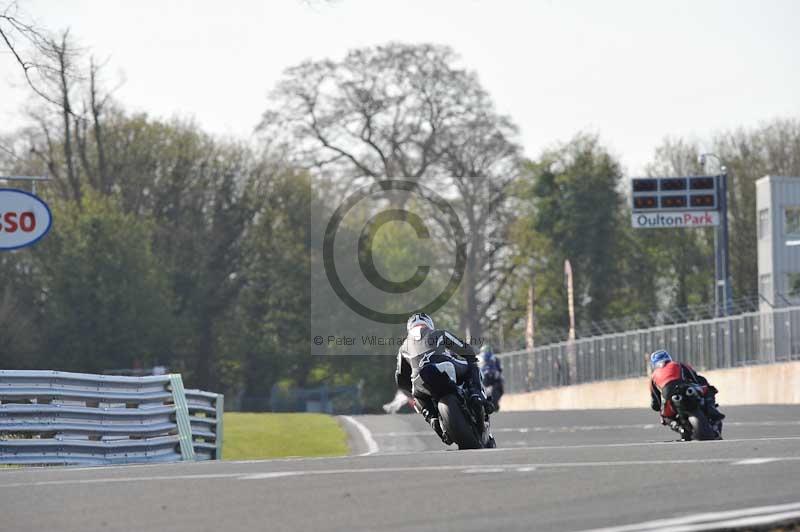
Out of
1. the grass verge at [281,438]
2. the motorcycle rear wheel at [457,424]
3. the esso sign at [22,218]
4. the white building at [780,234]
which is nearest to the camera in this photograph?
the motorcycle rear wheel at [457,424]

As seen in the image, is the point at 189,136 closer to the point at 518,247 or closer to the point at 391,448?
the point at 518,247

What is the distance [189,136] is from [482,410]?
47.7 metres

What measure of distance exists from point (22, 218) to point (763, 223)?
37.7 meters

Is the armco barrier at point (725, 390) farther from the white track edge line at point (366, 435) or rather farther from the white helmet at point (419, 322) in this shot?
the white helmet at point (419, 322)

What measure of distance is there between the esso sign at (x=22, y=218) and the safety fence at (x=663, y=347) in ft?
67.5

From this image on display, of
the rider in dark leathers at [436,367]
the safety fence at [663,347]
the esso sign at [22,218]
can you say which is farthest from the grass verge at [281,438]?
the safety fence at [663,347]

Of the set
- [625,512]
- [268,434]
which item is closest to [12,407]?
[625,512]

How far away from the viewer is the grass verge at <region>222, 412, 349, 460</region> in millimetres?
27734

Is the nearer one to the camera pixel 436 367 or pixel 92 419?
pixel 436 367

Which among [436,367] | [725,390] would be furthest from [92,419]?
[725,390]

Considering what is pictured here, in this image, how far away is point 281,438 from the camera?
30.6 metres

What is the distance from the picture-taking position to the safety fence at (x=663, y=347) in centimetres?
3891

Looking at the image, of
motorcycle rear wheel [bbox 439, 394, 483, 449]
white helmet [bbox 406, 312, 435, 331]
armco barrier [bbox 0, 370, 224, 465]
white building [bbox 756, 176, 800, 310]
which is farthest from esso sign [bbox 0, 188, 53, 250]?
white building [bbox 756, 176, 800, 310]

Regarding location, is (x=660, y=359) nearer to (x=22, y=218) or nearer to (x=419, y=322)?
(x=419, y=322)
